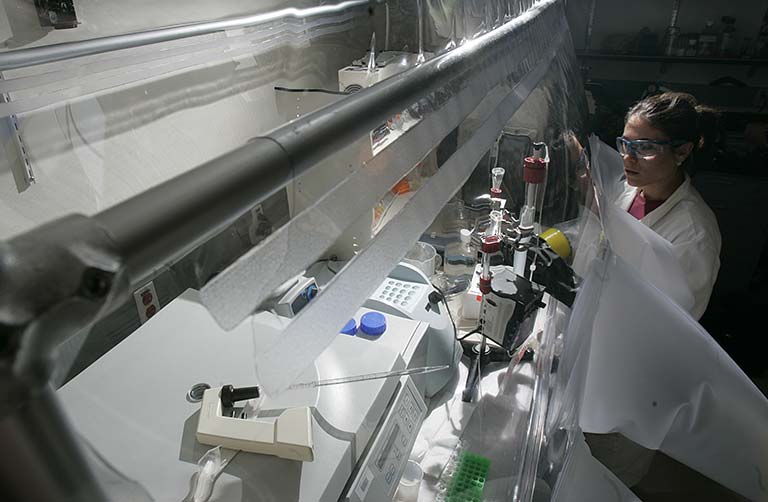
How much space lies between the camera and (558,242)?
3.61 feet

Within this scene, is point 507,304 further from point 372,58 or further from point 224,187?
point 224,187

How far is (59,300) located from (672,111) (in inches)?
65.6

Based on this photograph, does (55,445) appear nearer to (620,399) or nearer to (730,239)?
(620,399)

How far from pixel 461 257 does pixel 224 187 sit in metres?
1.23

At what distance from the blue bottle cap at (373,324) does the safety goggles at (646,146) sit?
108cm

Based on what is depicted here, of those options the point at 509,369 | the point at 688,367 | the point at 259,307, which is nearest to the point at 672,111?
the point at 509,369

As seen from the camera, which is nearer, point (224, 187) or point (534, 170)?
point (224, 187)

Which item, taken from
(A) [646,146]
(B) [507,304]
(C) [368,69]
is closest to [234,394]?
(B) [507,304]

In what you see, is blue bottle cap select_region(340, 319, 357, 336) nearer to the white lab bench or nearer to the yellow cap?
the white lab bench

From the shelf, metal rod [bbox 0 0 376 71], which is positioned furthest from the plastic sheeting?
the shelf

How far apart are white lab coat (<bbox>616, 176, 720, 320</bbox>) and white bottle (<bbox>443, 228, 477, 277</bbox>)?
0.53m

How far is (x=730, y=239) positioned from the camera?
2455 mm

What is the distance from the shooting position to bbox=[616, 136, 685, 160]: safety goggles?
1397 millimetres

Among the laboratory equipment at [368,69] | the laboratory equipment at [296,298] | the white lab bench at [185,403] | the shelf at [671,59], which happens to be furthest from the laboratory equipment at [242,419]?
the shelf at [671,59]
